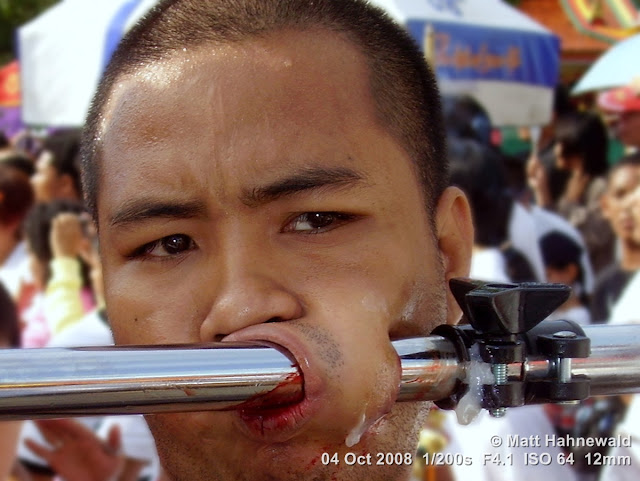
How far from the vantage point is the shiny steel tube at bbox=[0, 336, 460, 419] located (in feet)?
2.61

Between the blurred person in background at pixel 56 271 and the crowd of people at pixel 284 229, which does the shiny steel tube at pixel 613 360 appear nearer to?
the crowd of people at pixel 284 229

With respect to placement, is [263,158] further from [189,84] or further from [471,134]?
[471,134]

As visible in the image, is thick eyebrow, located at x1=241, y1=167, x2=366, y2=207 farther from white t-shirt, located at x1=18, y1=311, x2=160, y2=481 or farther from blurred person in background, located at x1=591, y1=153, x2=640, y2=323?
blurred person in background, located at x1=591, y1=153, x2=640, y2=323

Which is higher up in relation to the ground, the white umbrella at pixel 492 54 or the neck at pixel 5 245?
the white umbrella at pixel 492 54

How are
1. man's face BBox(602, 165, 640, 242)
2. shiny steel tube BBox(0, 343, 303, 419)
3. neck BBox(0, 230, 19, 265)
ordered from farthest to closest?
neck BBox(0, 230, 19, 265) < man's face BBox(602, 165, 640, 242) < shiny steel tube BBox(0, 343, 303, 419)

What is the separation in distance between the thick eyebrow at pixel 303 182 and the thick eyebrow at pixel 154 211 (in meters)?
0.08

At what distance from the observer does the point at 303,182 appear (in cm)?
124

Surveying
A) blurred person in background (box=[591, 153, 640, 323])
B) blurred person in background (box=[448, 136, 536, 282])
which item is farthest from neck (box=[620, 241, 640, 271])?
blurred person in background (box=[448, 136, 536, 282])

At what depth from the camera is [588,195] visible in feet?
21.5

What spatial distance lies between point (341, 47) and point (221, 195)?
1.17 ft

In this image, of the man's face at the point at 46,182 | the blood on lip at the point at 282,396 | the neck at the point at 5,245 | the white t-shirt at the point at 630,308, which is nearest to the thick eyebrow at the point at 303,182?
the blood on lip at the point at 282,396

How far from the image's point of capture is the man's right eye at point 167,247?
1286 millimetres

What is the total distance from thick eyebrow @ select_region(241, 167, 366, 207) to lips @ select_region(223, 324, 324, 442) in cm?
25

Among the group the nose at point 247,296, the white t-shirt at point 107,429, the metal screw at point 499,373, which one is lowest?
the white t-shirt at point 107,429
